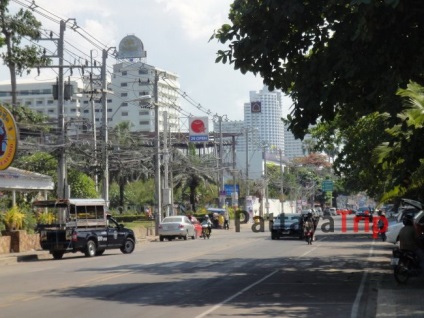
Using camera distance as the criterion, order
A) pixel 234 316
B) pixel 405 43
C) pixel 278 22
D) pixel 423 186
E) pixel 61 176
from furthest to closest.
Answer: pixel 61 176, pixel 423 186, pixel 278 22, pixel 405 43, pixel 234 316

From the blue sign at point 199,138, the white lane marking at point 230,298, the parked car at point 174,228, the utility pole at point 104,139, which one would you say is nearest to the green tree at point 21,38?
the utility pole at point 104,139

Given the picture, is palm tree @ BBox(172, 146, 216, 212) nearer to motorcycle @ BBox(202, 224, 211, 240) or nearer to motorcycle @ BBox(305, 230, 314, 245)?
motorcycle @ BBox(202, 224, 211, 240)

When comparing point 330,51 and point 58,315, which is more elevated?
point 330,51

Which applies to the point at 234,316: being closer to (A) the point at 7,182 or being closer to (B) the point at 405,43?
(B) the point at 405,43

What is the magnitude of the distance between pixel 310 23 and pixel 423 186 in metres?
9.62

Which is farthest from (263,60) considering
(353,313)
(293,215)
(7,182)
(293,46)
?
(293,215)

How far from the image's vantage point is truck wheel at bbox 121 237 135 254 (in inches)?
1401

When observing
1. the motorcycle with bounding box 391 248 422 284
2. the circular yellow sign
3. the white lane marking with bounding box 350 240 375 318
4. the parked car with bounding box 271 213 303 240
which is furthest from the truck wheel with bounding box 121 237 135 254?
the motorcycle with bounding box 391 248 422 284

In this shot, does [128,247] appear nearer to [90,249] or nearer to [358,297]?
[90,249]

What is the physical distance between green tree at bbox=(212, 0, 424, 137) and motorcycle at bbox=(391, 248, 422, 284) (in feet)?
12.7

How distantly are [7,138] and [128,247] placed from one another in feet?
24.8

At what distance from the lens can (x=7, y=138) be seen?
33250 millimetres

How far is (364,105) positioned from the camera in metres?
20.3

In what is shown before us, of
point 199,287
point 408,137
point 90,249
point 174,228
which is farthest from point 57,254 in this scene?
point 408,137
